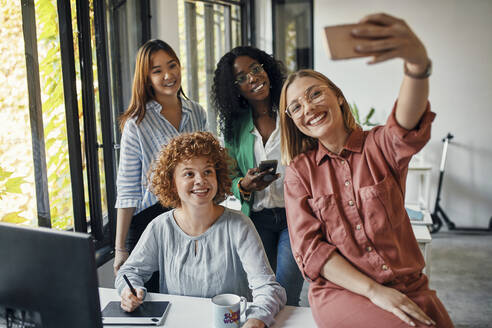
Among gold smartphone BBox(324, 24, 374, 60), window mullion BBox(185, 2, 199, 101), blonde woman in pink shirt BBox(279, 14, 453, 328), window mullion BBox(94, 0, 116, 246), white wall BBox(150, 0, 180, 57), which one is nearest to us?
gold smartphone BBox(324, 24, 374, 60)

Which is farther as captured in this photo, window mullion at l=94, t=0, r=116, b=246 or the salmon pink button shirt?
window mullion at l=94, t=0, r=116, b=246

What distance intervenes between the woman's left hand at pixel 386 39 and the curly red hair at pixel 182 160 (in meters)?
0.87

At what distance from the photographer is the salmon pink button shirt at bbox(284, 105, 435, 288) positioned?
116 cm

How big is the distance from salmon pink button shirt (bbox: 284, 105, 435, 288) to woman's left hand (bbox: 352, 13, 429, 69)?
27 centimetres

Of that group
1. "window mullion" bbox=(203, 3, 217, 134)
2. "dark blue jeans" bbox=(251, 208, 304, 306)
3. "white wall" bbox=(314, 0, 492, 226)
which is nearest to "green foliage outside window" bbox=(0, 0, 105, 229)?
"dark blue jeans" bbox=(251, 208, 304, 306)

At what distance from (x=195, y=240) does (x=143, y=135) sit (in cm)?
58

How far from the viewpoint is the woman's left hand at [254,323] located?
1.18 m

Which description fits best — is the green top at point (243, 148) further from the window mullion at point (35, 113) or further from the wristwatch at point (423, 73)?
the wristwatch at point (423, 73)

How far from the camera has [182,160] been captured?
1561mm

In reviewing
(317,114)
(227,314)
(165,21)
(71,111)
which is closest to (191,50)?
(165,21)

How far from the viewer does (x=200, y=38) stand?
140 inches

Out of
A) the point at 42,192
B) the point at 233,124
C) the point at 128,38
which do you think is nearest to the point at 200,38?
the point at 128,38

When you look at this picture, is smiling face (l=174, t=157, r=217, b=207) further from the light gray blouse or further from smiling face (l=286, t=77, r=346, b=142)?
smiling face (l=286, t=77, r=346, b=142)

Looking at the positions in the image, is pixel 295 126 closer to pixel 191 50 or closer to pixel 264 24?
pixel 191 50
